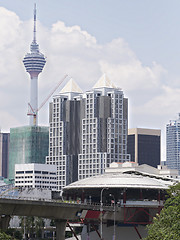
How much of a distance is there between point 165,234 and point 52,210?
92.7 m

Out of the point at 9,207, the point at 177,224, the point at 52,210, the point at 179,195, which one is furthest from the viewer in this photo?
the point at 52,210

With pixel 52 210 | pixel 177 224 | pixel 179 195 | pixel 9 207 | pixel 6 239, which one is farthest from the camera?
pixel 52 210

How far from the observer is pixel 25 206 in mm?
179625

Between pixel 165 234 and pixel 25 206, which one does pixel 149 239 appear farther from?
pixel 25 206

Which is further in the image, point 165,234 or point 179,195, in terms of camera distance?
point 179,195

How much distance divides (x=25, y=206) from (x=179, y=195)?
222 feet

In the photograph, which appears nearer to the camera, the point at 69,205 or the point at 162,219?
the point at 162,219

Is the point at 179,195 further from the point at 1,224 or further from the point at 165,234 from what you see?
the point at 1,224

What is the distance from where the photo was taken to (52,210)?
192 meters

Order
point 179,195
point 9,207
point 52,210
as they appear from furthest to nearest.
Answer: point 52,210, point 9,207, point 179,195

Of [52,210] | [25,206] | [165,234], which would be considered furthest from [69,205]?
[165,234]

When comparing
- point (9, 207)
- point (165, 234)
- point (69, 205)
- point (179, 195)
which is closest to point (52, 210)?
point (69, 205)

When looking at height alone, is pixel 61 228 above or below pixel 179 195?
below

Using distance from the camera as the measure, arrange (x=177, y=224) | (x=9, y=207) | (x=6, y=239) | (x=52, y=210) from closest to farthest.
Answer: (x=177, y=224)
(x=6, y=239)
(x=9, y=207)
(x=52, y=210)
